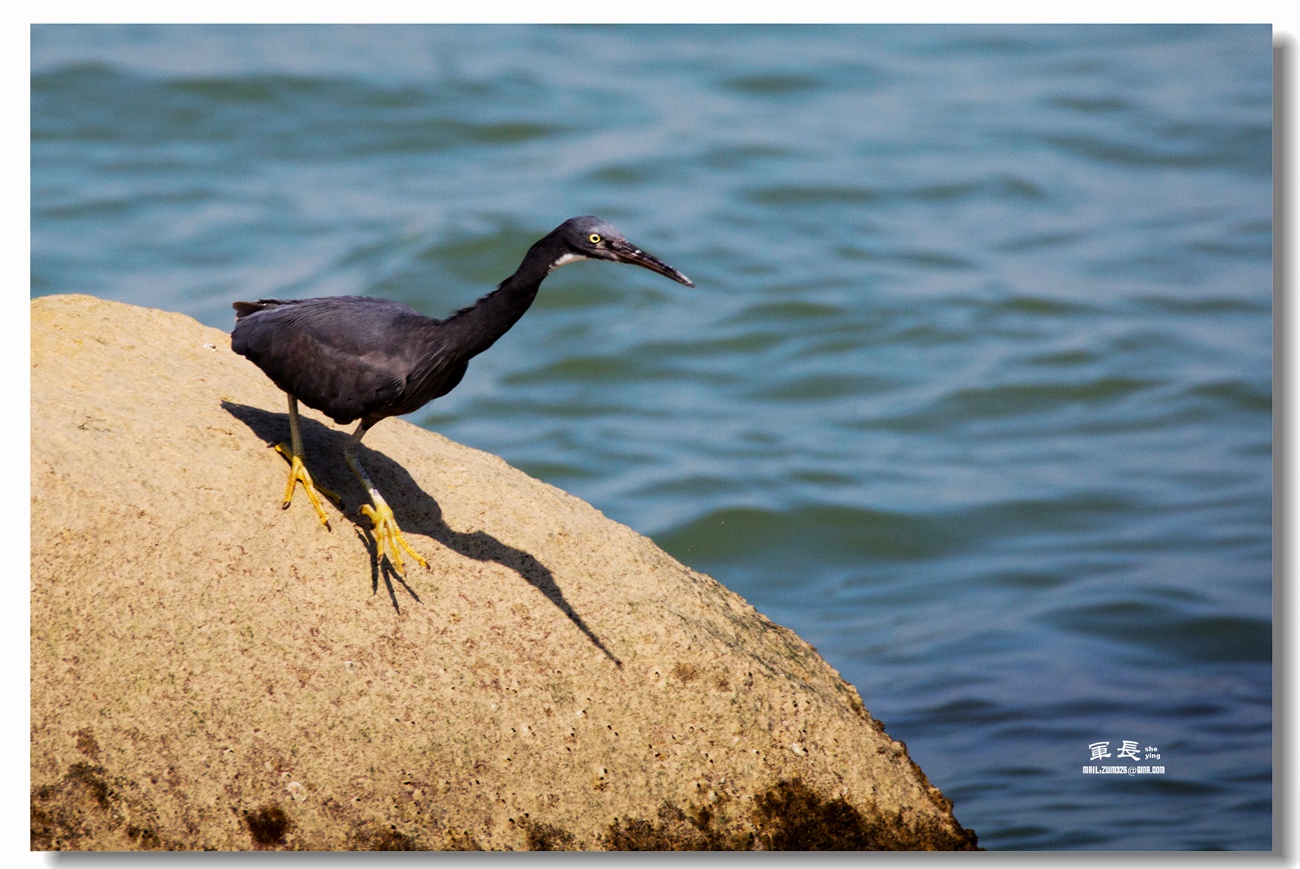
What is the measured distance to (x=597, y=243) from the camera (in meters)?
4.82

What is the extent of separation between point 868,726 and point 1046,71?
32.6 feet

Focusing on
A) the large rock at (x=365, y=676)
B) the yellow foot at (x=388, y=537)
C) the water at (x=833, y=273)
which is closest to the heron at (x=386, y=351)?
the yellow foot at (x=388, y=537)

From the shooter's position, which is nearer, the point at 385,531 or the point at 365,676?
the point at 365,676

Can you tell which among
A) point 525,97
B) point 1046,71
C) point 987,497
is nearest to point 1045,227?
point 1046,71

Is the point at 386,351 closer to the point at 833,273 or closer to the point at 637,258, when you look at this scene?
the point at 637,258

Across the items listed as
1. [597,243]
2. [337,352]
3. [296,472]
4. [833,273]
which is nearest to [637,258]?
[597,243]

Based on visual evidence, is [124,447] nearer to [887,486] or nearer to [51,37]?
[887,486]

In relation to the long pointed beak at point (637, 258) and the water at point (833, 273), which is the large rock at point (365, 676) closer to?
the long pointed beak at point (637, 258)

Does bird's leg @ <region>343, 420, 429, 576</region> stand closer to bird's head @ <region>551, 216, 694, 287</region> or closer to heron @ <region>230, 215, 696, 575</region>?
heron @ <region>230, 215, 696, 575</region>

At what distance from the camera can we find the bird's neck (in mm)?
4879

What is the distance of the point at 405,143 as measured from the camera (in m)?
14.4

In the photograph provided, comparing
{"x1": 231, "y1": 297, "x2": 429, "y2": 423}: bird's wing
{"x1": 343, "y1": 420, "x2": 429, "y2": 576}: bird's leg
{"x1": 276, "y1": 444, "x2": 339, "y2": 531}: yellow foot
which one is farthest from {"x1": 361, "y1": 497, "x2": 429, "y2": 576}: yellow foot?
{"x1": 231, "y1": 297, "x2": 429, "y2": 423}: bird's wing

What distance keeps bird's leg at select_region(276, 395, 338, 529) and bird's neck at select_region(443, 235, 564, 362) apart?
713mm

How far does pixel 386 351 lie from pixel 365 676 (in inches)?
50.6
